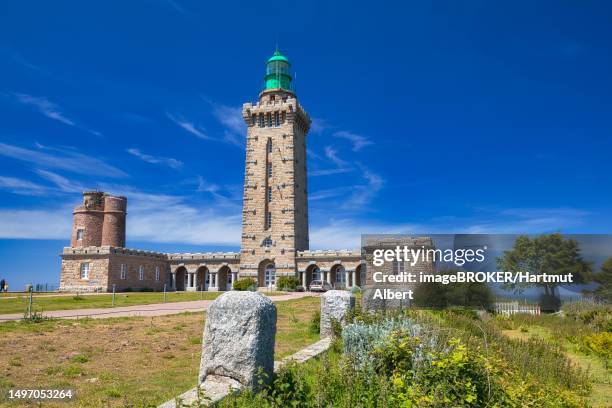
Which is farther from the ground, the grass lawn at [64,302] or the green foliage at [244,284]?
the green foliage at [244,284]

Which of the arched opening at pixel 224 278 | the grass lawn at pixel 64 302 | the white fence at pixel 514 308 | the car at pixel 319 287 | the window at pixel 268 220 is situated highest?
the window at pixel 268 220

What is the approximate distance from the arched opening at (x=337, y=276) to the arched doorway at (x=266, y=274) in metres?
5.59

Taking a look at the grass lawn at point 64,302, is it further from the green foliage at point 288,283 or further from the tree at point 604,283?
the tree at point 604,283

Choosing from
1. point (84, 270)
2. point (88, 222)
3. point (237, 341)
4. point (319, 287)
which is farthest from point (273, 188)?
point (237, 341)

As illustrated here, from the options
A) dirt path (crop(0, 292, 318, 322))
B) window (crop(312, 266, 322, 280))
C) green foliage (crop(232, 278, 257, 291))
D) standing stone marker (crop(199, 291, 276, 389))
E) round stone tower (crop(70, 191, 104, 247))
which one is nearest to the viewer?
standing stone marker (crop(199, 291, 276, 389))

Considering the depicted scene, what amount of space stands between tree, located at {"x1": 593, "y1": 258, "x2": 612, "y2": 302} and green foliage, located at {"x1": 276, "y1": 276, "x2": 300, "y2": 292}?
85.3 ft

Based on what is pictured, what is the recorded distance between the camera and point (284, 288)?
42000mm

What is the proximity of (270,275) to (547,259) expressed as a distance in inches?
1154

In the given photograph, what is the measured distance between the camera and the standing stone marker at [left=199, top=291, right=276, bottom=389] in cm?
581

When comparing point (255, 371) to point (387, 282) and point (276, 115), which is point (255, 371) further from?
point (276, 115)

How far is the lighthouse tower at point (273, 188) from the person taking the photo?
1789 inches

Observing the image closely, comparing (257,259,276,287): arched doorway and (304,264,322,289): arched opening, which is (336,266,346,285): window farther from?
(257,259,276,287): arched doorway

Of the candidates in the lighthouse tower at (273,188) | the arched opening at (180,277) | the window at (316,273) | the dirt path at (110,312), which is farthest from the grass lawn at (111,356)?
the arched opening at (180,277)

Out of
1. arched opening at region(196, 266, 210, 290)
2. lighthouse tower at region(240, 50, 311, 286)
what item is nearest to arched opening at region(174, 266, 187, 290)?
arched opening at region(196, 266, 210, 290)
